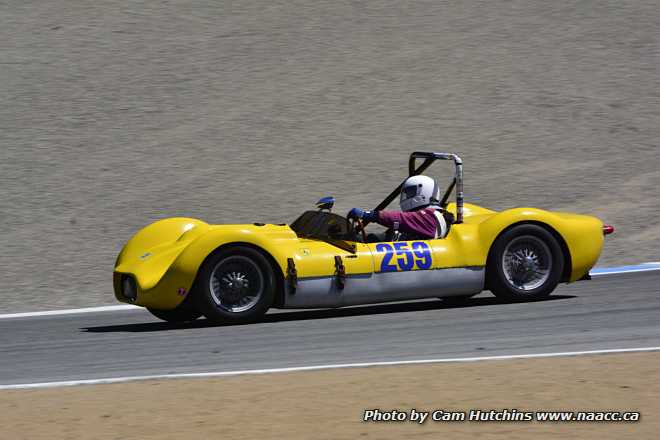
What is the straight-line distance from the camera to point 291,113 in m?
20.1

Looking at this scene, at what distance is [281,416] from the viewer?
5.98 metres

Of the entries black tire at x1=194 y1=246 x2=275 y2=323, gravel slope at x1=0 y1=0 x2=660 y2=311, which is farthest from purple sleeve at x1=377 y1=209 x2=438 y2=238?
gravel slope at x1=0 y1=0 x2=660 y2=311

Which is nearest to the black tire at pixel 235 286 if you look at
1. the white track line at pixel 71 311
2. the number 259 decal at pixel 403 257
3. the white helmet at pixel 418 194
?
the number 259 decal at pixel 403 257

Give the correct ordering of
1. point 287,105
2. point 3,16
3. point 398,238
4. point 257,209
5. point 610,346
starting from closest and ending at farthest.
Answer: point 610,346 → point 398,238 → point 257,209 → point 287,105 → point 3,16

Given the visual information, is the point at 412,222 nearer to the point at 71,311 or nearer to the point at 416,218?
the point at 416,218

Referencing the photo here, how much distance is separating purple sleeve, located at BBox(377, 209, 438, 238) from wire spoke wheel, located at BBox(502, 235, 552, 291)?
0.72 meters

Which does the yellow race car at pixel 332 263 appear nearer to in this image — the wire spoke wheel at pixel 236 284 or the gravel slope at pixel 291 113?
the wire spoke wheel at pixel 236 284

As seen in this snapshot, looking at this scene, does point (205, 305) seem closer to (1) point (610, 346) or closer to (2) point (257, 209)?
(1) point (610, 346)

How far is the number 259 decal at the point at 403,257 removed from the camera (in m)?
9.64

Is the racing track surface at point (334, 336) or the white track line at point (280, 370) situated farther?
the racing track surface at point (334, 336)

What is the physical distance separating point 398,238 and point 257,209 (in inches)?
251

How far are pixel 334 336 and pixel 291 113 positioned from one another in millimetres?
11756

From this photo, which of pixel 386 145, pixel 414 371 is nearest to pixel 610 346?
pixel 414 371

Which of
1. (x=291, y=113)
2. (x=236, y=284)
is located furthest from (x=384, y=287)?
(x=291, y=113)
